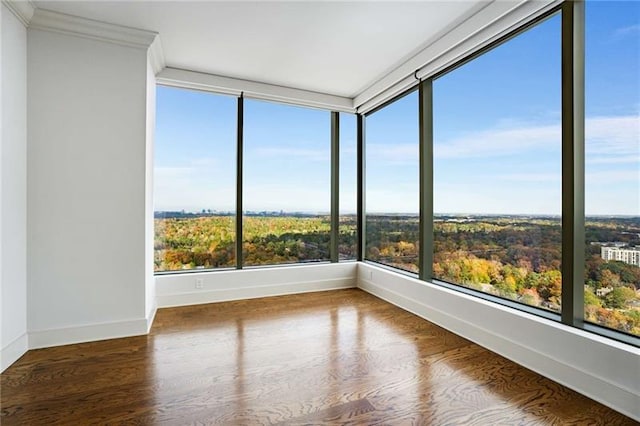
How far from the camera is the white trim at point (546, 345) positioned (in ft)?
6.11

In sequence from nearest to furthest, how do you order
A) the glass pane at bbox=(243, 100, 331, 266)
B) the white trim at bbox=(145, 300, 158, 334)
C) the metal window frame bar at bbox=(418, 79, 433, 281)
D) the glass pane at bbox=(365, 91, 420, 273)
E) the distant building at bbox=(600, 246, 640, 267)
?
the distant building at bbox=(600, 246, 640, 267)
the white trim at bbox=(145, 300, 158, 334)
the metal window frame bar at bbox=(418, 79, 433, 281)
the glass pane at bbox=(365, 91, 420, 273)
the glass pane at bbox=(243, 100, 331, 266)

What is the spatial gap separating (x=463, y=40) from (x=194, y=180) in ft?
10.5

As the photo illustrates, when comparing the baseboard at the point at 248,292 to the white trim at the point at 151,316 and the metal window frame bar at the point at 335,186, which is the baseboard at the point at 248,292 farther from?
the metal window frame bar at the point at 335,186

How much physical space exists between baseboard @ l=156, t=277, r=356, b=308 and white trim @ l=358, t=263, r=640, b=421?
1347mm

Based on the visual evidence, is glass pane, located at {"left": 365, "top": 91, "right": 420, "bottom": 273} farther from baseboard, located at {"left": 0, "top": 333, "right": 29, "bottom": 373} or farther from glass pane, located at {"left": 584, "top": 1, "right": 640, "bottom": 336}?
baseboard, located at {"left": 0, "top": 333, "right": 29, "bottom": 373}

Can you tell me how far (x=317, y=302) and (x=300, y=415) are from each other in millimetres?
2163

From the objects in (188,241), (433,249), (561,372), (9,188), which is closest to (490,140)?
(433,249)

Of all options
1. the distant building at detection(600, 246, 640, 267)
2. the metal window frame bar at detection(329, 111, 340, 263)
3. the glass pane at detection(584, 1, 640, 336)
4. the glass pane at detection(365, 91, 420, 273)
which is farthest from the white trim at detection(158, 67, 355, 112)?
the distant building at detection(600, 246, 640, 267)

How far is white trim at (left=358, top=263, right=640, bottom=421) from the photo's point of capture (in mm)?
1863

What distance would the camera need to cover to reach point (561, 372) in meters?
2.15

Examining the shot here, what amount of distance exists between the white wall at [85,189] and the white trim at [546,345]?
2801 mm

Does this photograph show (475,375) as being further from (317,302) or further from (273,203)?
(273,203)

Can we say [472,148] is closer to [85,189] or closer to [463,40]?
[463,40]

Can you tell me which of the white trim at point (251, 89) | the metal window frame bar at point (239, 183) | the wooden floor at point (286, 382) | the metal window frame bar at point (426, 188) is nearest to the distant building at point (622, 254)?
the wooden floor at point (286, 382)
